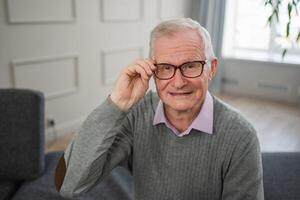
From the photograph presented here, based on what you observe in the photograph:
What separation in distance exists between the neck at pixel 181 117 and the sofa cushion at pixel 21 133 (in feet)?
2.87

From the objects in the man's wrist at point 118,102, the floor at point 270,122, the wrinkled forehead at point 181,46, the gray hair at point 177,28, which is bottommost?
the floor at point 270,122

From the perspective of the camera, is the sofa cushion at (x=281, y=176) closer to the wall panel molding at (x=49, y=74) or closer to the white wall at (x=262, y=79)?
the wall panel molding at (x=49, y=74)

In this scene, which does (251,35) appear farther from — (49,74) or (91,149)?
(91,149)

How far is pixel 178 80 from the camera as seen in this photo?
38.9 inches

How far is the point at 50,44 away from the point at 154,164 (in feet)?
7.21

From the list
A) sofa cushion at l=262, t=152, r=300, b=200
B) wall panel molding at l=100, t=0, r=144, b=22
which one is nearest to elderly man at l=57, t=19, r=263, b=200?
sofa cushion at l=262, t=152, r=300, b=200

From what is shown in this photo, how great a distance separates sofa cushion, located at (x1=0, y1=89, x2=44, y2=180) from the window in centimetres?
366

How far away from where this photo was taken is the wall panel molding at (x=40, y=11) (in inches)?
103

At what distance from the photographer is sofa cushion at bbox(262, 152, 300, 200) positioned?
1.34 metres

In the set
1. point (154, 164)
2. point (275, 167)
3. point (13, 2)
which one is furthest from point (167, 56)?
point (13, 2)

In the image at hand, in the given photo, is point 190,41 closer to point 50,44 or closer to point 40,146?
point 40,146

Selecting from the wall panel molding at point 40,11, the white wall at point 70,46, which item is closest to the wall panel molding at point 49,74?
the white wall at point 70,46

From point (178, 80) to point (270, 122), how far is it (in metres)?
3.19

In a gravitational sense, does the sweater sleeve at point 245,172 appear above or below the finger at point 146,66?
below
